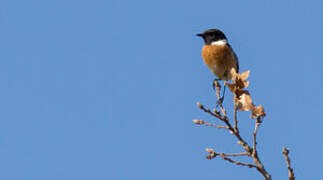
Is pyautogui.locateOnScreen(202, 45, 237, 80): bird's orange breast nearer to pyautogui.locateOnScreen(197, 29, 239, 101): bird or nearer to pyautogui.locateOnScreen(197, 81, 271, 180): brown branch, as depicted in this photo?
pyautogui.locateOnScreen(197, 29, 239, 101): bird

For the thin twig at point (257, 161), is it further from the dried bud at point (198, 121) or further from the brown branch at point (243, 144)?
the dried bud at point (198, 121)

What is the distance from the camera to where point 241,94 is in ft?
11.7

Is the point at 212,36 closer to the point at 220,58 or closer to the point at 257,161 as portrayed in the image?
the point at 220,58

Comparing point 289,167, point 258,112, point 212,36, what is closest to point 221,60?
point 212,36

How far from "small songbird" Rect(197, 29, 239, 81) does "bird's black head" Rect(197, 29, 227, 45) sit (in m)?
0.01

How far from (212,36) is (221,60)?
71 cm

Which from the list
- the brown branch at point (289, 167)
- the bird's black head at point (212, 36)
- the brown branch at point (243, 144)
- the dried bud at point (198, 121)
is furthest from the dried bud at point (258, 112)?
the bird's black head at point (212, 36)

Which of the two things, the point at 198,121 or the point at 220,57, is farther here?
the point at 220,57

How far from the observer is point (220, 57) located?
7527 mm

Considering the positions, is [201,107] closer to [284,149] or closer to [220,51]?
[284,149]

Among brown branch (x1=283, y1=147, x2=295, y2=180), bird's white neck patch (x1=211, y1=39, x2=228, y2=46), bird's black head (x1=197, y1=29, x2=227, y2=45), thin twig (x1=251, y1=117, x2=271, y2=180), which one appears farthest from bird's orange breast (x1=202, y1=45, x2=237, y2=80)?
brown branch (x1=283, y1=147, x2=295, y2=180)

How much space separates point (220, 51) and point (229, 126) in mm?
4508

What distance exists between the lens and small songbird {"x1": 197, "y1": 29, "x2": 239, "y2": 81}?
7.49 meters

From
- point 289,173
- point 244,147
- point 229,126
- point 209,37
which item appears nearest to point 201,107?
point 229,126
